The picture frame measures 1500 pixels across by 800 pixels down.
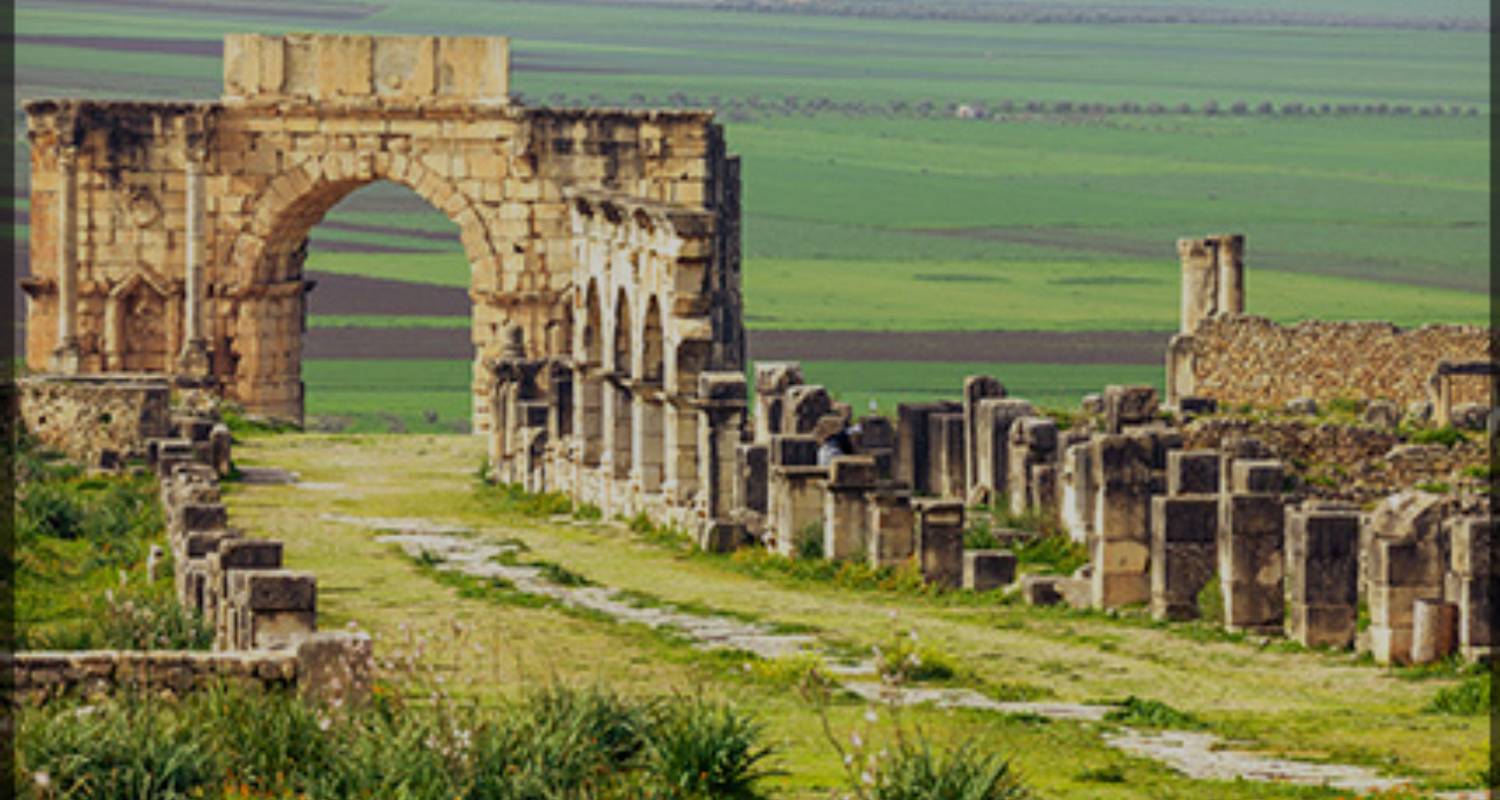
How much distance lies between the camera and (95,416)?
160 feet

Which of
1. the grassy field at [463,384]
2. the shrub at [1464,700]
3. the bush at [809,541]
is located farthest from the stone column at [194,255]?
the shrub at [1464,700]

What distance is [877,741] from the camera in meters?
25.5

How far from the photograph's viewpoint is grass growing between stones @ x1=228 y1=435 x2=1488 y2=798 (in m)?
25.1

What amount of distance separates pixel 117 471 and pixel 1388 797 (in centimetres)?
2662

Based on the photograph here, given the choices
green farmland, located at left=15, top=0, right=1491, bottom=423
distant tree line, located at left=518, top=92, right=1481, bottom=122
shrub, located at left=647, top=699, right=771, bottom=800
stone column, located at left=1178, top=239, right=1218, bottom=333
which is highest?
distant tree line, located at left=518, top=92, right=1481, bottom=122

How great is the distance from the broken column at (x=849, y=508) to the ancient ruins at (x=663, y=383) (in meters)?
0.03

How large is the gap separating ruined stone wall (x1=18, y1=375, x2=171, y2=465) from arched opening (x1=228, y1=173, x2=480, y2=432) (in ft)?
33.4

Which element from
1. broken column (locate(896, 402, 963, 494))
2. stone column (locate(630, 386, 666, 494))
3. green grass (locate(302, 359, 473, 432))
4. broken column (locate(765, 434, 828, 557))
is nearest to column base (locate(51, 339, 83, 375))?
stone column (locate(630, 386, 666, 494))

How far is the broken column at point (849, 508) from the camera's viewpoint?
37.6m

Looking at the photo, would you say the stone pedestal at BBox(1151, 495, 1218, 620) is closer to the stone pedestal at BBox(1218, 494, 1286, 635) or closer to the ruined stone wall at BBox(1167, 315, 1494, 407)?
the stone pedestal at BBox(1218, 494, 1286, 635)

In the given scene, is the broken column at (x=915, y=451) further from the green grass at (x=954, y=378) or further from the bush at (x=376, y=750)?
the green grass at (x=954, y=378)

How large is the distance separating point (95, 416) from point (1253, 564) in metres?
20.6

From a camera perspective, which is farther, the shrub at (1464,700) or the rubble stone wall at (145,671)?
the shrub at (1464,700)

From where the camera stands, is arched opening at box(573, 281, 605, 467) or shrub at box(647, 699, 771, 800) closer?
shrub at box(647, 699, 771, 800)
